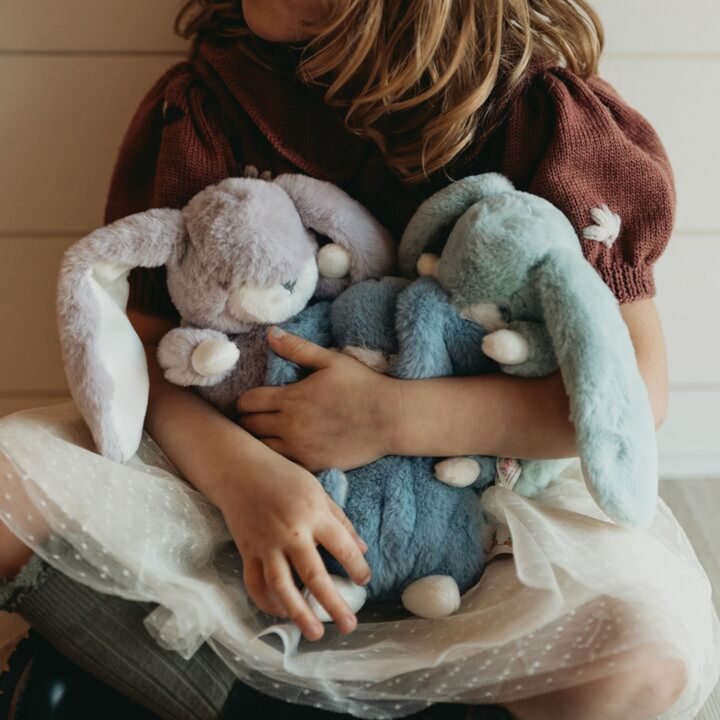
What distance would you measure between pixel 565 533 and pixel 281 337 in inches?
10.6

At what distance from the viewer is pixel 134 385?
667 millimetres

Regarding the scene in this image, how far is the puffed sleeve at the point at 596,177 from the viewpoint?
69 centimetres

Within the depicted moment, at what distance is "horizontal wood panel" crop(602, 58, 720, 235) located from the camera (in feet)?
2.93

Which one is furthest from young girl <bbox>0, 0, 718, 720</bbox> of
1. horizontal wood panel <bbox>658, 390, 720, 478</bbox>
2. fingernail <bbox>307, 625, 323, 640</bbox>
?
horizontal wood panel <bbox>658, 390, 720, 478</bbox>

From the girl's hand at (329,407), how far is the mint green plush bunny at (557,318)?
0.10 meters

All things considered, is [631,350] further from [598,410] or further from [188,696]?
[188,696]

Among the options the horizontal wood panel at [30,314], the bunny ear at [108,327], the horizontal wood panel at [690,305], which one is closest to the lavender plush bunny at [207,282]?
the bunny ear at [108,327]

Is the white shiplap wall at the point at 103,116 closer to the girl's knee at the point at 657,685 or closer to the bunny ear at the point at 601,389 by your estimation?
the bunny ear at the point at 601,389

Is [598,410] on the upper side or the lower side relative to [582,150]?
lower

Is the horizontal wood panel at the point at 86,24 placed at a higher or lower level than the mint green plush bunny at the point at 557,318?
higher

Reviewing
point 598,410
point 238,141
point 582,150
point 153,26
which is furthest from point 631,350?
point 153,26

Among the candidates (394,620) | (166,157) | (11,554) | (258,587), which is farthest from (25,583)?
(166,157)

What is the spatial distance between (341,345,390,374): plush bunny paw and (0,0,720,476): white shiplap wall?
1.41 ft

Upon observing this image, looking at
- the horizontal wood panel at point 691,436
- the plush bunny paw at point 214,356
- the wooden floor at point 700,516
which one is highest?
the plush bunny paw at point 214,356
